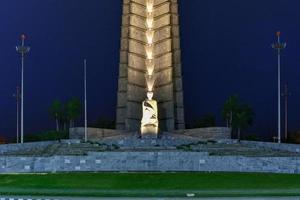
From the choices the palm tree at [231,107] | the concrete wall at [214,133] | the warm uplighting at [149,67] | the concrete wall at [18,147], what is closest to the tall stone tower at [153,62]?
the warm uplighting at [149,67]

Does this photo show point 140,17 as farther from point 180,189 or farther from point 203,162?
point 180,189

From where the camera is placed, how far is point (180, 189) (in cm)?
2206

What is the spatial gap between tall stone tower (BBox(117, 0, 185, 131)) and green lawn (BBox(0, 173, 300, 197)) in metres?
29.9

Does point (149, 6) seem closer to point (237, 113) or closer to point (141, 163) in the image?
point (237, 113)

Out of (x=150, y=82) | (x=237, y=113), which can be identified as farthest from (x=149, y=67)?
(x=237, y=113)

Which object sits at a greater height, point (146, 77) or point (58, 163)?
point (146, 77)

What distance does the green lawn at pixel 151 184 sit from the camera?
20.5 meters

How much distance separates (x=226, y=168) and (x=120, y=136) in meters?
23.1

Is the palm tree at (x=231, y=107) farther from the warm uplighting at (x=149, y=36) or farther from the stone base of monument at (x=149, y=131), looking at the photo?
the stone base of monument at (x=149, y=131)

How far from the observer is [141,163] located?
3122cm

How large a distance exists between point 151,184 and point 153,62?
109 ft

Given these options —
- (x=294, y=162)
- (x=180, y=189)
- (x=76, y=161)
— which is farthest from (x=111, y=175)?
(x=294, y=162)

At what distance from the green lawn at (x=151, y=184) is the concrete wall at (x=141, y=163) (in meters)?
2.50

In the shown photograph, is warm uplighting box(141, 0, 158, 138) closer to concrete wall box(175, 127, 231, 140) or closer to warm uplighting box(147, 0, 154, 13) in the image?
warm uplighting box(147, 0, 154, 13)
